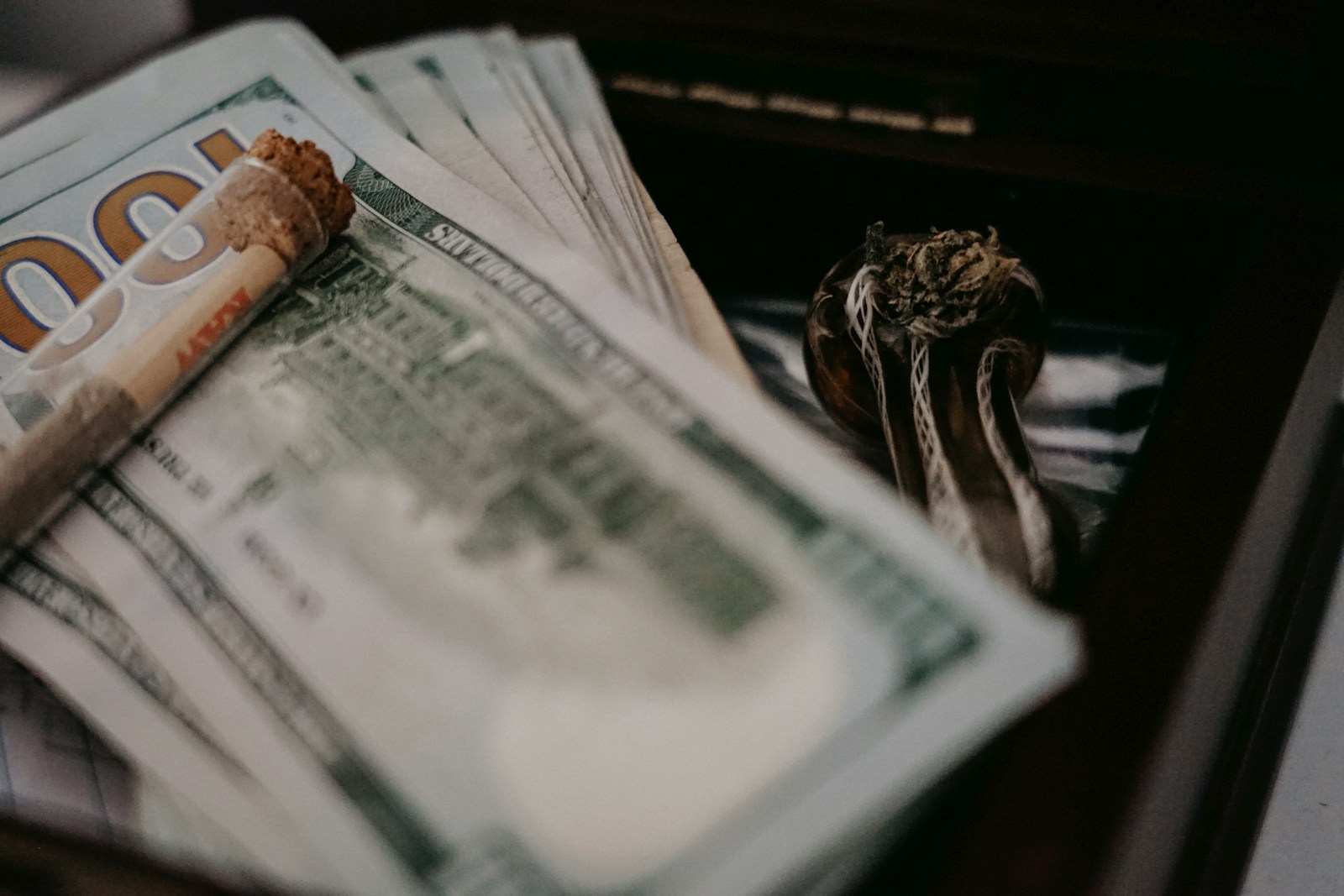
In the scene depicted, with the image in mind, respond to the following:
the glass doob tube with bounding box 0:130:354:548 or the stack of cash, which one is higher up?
the glass doob tube with bounding box 0:130:354:548

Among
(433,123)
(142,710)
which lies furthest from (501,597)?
(433,123)

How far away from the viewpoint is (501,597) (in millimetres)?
225

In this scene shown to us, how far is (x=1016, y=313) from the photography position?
31 cm

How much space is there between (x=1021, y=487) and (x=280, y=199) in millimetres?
244

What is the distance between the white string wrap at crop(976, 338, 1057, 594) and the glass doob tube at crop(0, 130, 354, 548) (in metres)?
0.22

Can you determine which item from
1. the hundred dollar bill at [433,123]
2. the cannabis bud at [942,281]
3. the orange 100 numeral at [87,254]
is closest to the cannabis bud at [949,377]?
the cannabis bud at [942,281]

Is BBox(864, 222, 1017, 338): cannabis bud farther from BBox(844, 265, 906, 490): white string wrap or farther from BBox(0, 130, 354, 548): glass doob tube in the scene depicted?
BBox(0, 130, 354, 548): glass doob tube

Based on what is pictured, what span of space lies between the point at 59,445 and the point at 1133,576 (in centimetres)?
29

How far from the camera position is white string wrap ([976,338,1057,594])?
251mm

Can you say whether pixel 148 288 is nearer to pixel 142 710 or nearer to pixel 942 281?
pixel 142 710

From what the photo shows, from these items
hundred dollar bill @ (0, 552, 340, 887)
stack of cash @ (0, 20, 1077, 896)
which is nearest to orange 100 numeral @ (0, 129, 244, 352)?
stack of cash @ (0, 20, 1077, 896)

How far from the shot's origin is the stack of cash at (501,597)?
20 cm

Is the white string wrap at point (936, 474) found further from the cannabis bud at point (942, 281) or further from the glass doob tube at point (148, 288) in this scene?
the glass doob tube at point (148, 288)

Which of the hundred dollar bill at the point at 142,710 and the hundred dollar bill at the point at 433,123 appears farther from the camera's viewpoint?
the hundred dollar bill at the point at 433,123
